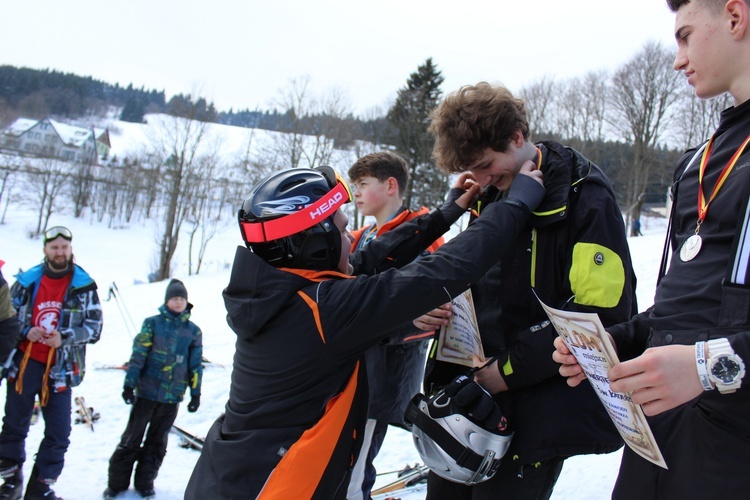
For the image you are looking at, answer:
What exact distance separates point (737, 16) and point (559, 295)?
45.8 inches

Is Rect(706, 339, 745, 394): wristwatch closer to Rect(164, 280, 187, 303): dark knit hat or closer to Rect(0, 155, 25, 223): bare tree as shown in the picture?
Rect(164, 280, 187, 303): dark knit hat

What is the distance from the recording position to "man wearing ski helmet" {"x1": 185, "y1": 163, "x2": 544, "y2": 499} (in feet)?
7.12

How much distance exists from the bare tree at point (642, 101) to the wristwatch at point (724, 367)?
35528 mm

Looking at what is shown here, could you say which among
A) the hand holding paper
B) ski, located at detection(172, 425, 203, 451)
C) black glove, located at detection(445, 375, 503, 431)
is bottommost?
ski, located at detection(172, 425, 203, 451)

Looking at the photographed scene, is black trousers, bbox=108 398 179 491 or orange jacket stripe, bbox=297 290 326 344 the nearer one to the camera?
orange jacket stripe, bbox=297 290 326 344

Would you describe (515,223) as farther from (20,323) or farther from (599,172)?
(20,323)

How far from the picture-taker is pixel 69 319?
5.12m

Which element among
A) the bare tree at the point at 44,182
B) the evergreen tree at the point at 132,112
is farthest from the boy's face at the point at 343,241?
the evergreen tree at the point at 132,112

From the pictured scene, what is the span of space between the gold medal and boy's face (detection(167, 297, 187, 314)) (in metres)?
5.07

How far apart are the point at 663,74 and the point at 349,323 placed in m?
38.4

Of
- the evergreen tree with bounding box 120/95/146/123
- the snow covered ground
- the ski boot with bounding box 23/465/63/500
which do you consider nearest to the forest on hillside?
the snow covered ground

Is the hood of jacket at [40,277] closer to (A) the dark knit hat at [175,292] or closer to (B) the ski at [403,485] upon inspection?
(A) the dark knit hat at [175,292]

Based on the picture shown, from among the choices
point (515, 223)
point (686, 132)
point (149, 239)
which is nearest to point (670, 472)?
point (515, 223)

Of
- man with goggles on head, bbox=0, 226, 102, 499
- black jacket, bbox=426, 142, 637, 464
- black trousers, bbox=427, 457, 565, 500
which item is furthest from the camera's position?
man with goggles on head, bbox=0, 226, 102, 499
